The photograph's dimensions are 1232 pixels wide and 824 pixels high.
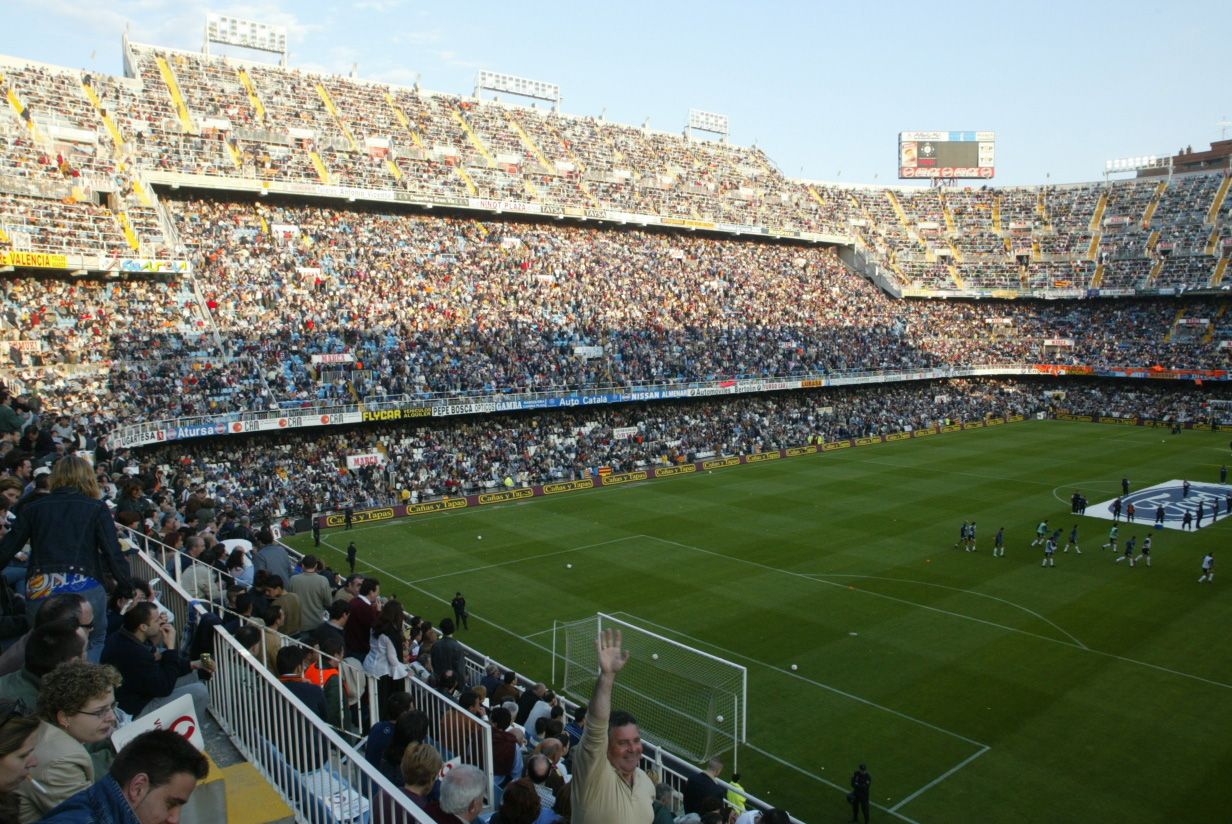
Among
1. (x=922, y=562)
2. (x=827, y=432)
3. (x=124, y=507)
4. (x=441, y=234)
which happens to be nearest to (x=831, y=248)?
(x=827, y=432)

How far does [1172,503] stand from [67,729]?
1687 inches

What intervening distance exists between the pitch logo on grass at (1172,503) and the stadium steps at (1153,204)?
42.2m

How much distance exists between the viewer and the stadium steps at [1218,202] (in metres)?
70.6

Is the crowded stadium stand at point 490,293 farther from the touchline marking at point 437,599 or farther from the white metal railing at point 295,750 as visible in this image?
the touchline marking at point 437,599

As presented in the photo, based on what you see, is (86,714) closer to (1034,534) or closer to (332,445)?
(1034,534)

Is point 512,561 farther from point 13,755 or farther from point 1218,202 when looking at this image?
point 1218,202

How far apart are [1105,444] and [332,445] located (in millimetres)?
46428

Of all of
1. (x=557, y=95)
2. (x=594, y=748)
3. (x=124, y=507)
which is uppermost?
(x=557, y=95)

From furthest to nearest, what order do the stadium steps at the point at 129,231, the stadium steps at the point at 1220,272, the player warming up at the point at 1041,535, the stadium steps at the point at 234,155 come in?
the stadium steps at the point at 1220,272 < the stadium steps at the point at 234,155 < the stadium steps at the point at 129,231 < the player warming up at the point at 1041,535

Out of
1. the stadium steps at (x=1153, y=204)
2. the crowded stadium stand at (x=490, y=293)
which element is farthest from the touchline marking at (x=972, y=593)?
the stadium steps at (x=1153, y=204)

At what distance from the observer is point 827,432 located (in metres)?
57.3

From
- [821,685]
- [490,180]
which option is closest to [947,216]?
[490,180]

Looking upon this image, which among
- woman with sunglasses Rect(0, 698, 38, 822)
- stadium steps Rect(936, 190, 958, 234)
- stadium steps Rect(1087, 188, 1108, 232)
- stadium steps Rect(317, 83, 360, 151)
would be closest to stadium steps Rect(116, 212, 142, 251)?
stadium steps Rect(317, 83, 360, 151)

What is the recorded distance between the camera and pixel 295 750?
6445 millimetres
